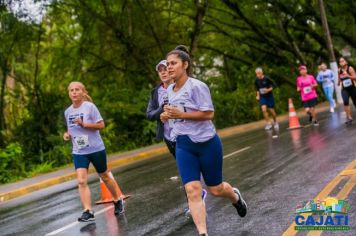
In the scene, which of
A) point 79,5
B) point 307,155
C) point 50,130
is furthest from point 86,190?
point 79,5

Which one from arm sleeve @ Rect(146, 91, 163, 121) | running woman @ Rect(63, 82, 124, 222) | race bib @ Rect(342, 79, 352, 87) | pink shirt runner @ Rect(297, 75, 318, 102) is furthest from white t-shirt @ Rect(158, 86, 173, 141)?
pink shirt runner @ Rect(297, 75, 318, 102)

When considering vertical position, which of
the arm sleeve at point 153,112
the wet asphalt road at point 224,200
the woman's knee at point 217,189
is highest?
the arm sleeve at point 153,112

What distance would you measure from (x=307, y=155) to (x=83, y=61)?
660 inches

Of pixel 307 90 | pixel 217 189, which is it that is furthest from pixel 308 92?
pixel 217 189

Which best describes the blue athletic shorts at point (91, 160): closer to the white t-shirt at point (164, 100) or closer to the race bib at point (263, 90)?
the white t-shirt at point (164, 100)

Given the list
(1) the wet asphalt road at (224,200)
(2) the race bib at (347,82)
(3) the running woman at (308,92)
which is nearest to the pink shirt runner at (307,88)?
(3) the running woman at (308,92)

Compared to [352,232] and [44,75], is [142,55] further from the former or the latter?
[352,232]

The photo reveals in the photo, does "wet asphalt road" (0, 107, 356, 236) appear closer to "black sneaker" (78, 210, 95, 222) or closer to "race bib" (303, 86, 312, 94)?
"black sneaker" (78, 210, 95, 222)

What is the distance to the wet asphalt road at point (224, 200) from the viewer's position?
688cm

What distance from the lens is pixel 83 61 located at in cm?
2659

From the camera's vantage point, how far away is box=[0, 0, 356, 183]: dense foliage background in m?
22.0

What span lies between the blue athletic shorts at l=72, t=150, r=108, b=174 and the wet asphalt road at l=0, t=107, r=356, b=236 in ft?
2.33

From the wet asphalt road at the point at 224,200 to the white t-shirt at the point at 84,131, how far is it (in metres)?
0.98

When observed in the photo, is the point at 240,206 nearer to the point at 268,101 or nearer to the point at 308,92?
the point at 268,101
